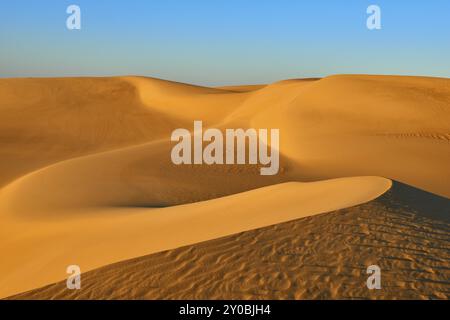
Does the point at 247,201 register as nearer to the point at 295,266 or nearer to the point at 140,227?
the point at 140,227

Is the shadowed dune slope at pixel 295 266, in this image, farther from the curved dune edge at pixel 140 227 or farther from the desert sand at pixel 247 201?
the curved dune edge at pixel 140 227

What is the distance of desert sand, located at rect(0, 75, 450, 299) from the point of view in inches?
232

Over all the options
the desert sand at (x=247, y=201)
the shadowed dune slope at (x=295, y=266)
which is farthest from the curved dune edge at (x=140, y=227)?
the shadowed dune slope at (x=295, y=266)

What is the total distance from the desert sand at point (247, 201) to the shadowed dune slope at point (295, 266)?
0.07ft

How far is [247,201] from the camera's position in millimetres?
9656

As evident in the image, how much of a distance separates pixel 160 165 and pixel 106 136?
44.0 feet

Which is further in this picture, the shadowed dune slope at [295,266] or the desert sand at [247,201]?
the desert sand at [247,201]

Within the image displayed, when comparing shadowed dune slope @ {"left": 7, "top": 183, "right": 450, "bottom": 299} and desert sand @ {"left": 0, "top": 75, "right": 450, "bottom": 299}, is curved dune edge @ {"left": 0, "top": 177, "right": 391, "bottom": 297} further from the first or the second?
shadowed dune slope @ {"left": 7, "top": 183, "right": 450, "bottom": 299}

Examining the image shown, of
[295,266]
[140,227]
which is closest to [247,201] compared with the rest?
[140,227]

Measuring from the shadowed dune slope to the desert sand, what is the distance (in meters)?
0.02

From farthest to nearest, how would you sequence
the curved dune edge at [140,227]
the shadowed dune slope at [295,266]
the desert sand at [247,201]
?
the curved dune edge at [140,227], the desert sand at [247,201], the shadowed dune slope at [295,266]

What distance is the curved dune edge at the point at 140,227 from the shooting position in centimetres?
733

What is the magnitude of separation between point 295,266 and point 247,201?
3802mm

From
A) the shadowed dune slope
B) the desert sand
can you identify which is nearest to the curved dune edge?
the desert sand
